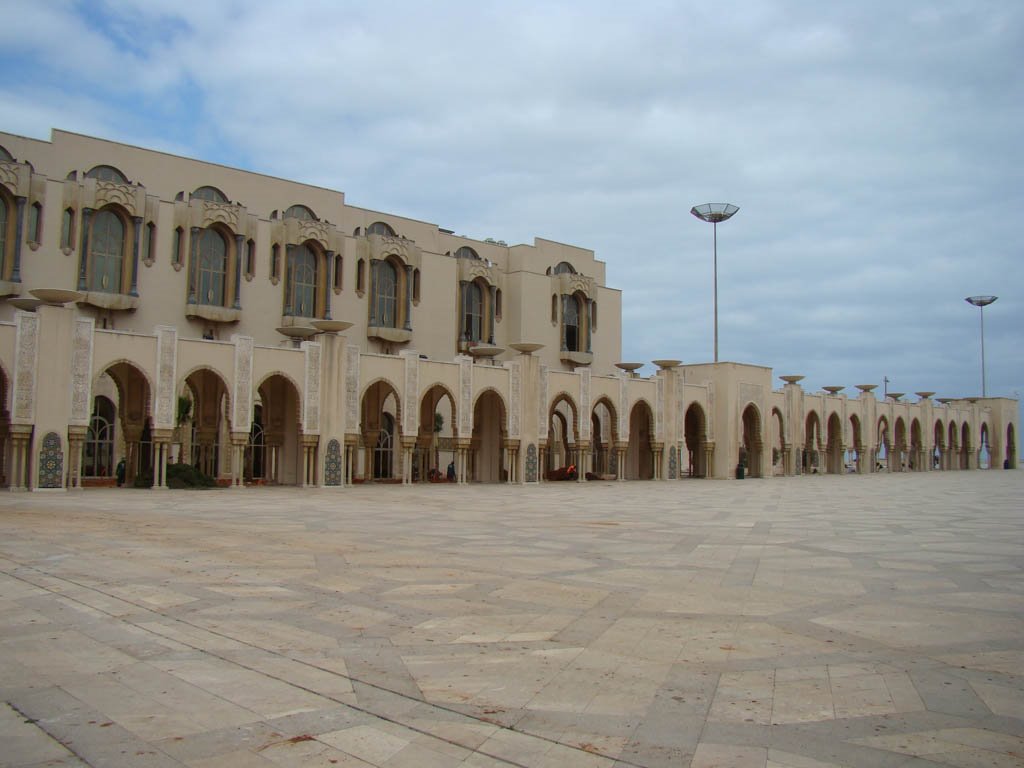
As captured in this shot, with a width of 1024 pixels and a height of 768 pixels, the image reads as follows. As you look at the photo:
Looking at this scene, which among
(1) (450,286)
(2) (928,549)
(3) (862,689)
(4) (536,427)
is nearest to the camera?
(3) (862,689)

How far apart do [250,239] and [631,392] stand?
17.5 metres

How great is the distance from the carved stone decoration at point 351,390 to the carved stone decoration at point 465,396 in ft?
14.7

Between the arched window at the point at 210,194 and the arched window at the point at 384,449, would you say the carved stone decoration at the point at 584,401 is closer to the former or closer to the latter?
the arched window at the point at 384,449

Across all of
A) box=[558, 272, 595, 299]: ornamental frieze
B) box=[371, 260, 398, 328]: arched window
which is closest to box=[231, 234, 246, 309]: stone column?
box=[371, 260, 398, 328]: arched window

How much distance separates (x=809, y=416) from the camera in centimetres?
5300

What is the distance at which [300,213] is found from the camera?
128 ft

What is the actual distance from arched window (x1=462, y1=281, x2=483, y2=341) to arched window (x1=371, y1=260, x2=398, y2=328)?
180 inches

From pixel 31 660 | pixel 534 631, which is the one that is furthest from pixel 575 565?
pixel 31 660

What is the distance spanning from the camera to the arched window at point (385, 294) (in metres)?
39.4

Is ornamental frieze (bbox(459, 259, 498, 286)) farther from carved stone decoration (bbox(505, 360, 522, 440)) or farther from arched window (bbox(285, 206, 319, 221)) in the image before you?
carved stone decoration (bbox(505, 360, 522, 440))

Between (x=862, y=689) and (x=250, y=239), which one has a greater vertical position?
(x=250, y=239)

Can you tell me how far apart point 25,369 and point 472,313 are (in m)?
24.3

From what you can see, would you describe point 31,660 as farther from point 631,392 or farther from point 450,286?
point 450,286

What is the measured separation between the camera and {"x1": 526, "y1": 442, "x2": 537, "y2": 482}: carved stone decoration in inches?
1359
